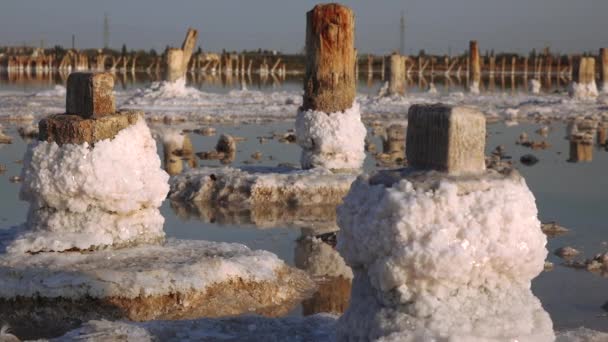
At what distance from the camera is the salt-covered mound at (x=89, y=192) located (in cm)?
771

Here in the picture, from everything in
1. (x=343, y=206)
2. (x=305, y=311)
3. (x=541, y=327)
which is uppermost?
(x=343, y=206)

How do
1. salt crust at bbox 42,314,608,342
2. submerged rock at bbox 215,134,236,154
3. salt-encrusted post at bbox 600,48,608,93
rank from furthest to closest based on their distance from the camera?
salt-encrusted post at bbox 600,48,608,93 < submerged rock at bbox 215,134,236,154 < salt crust at bbox 42,314,608,342

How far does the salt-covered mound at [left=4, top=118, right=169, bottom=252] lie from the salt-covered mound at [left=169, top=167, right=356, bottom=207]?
436 centimetres

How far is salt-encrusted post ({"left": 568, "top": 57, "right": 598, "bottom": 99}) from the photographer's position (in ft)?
112

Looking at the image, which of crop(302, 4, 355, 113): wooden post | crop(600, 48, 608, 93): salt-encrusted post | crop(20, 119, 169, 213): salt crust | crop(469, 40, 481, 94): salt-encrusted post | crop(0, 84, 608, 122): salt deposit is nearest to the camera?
crop(20, 119, 169, 213): salt crust

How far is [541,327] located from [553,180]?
10.4 meters

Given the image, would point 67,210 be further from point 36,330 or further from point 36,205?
point 36,330

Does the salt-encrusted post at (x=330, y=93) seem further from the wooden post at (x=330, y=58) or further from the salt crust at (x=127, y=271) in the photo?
the salt crust at (x=127, y=271)

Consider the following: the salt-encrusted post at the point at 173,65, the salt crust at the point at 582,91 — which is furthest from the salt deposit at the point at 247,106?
the salt-encrusted post at the point at 173,65

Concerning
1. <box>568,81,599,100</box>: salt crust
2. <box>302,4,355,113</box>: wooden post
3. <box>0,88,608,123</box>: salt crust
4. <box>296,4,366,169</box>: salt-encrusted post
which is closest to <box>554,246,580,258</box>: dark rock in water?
<box>296,4,366,169</box>: salt-encrusted post

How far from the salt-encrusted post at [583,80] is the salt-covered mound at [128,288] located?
2796 cm

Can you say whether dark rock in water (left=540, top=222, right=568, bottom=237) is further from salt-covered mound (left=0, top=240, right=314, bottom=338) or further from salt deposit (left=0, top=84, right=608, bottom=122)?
salt deposit (left=0, top=84, right=608, bottom=122)

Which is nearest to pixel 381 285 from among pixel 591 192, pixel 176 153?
pixel 591 192

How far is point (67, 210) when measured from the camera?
7.84 m
